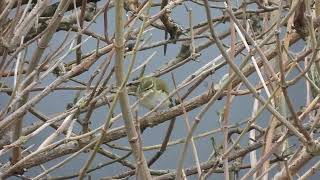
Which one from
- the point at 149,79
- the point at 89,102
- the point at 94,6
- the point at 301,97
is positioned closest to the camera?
the point at 89,102

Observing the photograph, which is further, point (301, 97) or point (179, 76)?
point (301, 97)

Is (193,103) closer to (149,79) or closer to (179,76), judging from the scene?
(149,79)

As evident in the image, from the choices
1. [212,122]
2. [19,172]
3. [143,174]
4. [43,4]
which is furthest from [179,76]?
[143,174]

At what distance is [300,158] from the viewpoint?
112 centimetres

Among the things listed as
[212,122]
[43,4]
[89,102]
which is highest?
[43,4]

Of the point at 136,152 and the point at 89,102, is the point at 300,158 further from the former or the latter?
the point at 89,102

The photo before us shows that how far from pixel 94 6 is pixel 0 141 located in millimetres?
709

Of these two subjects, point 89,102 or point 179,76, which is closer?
point 89,102

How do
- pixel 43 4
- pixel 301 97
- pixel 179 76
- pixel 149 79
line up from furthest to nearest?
1. pixel 301 97
2. pixel 179 76
3. pixel 149 79
4. pixel 43 4

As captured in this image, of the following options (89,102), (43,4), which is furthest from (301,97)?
(43,4)

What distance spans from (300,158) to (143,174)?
0.35 m

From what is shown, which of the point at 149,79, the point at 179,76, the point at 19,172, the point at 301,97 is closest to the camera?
the point at 19,172

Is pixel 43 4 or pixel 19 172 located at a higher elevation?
pixel 43 4

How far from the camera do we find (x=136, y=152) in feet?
2.99
